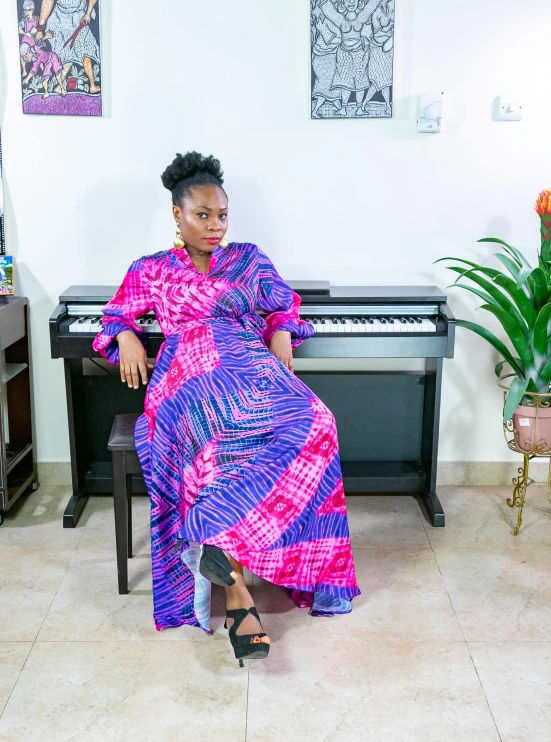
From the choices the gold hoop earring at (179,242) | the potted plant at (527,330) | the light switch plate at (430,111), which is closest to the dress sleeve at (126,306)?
the gold hoop earring at (179,242)

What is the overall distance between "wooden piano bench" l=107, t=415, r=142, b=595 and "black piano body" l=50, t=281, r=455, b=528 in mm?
440

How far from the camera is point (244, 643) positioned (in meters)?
2.04

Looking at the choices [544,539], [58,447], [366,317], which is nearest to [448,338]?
[366,317]

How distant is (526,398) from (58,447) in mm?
1882

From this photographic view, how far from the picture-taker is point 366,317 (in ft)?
9.64

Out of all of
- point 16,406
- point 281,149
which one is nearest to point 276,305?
point 281,149

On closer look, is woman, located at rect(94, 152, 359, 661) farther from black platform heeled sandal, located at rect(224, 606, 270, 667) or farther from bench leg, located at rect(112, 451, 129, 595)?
bench leg, located at rect(112, 451, 129, 595)

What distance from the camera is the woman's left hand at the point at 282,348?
103 inches

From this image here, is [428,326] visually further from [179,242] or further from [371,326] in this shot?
[179,242]

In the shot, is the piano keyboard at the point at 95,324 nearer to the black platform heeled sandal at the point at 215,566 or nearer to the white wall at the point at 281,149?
the white wall at the point at 281,149

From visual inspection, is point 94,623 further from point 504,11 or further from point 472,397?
point 504,11

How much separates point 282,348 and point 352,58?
Answer: 3.81 feet

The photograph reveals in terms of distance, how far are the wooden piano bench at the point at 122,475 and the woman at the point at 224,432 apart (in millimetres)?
63

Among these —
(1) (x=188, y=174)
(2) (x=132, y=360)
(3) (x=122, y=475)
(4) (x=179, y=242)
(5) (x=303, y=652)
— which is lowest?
(5) (x=303, y=652)
